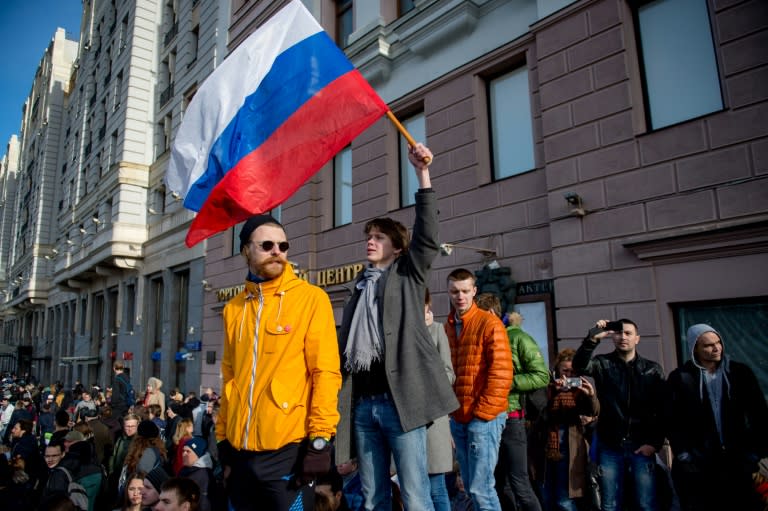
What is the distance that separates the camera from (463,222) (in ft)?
31.8

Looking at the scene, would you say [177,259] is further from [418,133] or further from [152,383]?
[418,133]

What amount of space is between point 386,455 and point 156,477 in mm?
3606

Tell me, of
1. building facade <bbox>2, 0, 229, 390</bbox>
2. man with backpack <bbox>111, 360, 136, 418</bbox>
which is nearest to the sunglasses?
man with backpack <bbox>111, 360, 136, 418</bbox>

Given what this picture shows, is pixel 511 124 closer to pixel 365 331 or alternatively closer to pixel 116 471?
pixel 365 331

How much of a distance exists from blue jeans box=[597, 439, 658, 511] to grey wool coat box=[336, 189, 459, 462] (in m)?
Result: 2.51

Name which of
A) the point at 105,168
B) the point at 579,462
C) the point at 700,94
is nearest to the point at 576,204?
the point at 700,94

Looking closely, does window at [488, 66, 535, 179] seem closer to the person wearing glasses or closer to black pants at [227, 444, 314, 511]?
black pants at [227, 444, 314, 511]

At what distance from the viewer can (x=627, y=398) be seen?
4.59 meters

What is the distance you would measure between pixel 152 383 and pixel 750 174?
1308 centimetres

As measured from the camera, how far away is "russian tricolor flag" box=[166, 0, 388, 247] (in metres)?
3.99

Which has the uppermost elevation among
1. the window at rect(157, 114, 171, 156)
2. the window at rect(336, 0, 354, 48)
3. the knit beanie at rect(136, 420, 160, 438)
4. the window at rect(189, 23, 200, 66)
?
the window at rect(189, 23, 200, 66)

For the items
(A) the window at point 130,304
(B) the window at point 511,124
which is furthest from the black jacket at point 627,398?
(A) the window at point 130,304

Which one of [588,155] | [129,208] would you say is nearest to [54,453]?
[588,155]

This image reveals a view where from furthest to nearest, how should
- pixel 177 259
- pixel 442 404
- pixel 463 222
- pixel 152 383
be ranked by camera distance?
1. pixel 177 259
2. pixel 152 383
3. pixel 463 222
4. pixel 442 404
